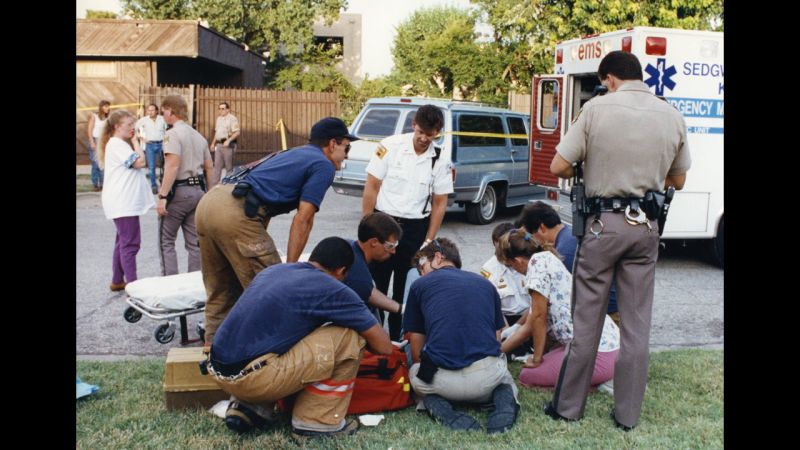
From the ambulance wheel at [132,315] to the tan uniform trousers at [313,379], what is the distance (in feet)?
7.13

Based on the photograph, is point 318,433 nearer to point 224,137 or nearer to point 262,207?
point 262,207

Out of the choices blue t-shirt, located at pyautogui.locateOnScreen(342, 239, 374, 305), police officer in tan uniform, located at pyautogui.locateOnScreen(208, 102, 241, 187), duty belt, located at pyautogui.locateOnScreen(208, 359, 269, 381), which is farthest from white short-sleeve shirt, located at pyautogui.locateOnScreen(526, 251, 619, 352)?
police officer in tan uniform, located at pyautogui.locateOnScreen(208, 102, 241, 187)

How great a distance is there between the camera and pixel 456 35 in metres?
24.5

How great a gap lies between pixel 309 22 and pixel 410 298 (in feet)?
→ 89.4

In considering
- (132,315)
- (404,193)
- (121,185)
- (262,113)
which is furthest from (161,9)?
(404,193)

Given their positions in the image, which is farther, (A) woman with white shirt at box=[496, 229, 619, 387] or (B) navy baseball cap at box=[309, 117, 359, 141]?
(B) navy baseball cap at box=[309, 117, 359, 141]

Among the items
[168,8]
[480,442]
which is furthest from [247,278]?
[168,8]

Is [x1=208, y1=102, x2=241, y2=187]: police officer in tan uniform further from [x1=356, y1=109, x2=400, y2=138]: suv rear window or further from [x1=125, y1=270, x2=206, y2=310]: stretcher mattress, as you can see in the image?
[x1=125, y1=270, x2=206, y2=310]: stretcher mattress

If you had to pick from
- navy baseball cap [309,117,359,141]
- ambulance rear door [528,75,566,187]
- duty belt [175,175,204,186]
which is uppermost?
ambulance rear door [528,75,566,187]

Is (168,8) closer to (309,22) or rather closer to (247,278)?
(309,22)

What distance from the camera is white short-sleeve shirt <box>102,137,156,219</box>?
6871mm

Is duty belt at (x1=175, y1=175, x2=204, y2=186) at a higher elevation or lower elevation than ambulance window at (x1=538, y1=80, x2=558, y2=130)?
lower

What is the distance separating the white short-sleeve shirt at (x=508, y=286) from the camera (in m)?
5.48

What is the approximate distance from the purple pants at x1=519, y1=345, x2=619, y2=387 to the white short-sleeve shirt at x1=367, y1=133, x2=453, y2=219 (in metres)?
1.43
